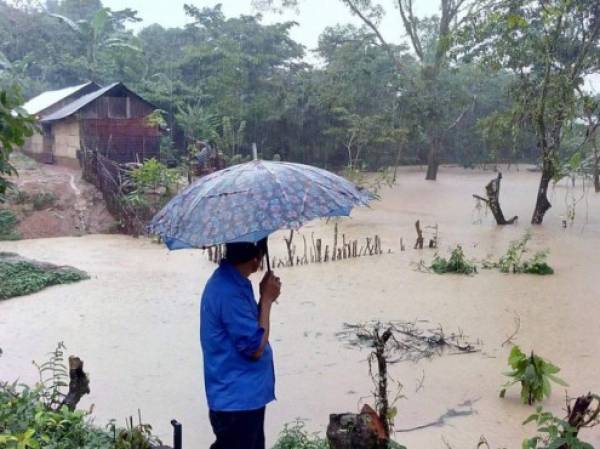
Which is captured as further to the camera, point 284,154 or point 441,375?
point 284,154

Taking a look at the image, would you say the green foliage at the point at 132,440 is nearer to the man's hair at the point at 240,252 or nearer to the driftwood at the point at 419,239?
the man's hair at the point at 240,252

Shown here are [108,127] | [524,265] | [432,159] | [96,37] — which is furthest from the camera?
[96,37]

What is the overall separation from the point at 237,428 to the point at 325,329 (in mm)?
4005

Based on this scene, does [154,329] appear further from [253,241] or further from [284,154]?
[284,154]

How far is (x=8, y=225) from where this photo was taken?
42.7 ft

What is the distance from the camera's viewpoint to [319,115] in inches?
865

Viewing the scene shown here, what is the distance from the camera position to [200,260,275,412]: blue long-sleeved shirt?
2.47 meters

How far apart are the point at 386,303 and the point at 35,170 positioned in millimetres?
12377

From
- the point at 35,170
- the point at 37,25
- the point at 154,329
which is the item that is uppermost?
the point at 37,25

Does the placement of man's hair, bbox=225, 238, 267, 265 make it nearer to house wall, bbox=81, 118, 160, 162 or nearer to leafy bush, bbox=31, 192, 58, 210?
leafy bush, bbox=31, 192, 58, 210

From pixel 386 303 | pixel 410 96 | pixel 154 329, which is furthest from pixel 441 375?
pixel 410 96

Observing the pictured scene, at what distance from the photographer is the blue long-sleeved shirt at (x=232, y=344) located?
8.09ft

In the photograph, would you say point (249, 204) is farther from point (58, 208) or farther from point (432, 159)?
point (432, 159)

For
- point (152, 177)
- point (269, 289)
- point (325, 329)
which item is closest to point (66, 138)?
point (152, 177)
